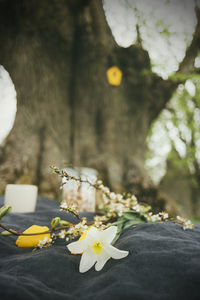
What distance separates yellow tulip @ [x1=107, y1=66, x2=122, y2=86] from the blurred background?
0.05ft

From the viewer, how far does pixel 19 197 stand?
97 centimetres

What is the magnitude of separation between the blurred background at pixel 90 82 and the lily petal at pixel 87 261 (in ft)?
4.44

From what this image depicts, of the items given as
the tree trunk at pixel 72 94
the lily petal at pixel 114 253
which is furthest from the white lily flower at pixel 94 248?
the tree trunk at pixel 72 94

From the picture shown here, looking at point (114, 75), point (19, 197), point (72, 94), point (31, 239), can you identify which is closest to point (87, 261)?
point (31, 239)

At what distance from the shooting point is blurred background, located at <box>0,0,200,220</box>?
2.01m

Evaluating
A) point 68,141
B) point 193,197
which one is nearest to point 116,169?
point 68,141

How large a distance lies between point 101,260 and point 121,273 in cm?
6

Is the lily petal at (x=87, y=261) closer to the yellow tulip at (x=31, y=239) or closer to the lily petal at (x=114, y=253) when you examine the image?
the lily petal at (x=114, y=253)

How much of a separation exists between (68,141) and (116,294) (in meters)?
2.17

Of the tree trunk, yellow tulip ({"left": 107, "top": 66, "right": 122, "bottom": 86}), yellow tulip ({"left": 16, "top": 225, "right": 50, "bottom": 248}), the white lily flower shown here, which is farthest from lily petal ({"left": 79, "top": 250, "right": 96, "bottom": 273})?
yellow tulip ({"left": 107, "top": 66, "right": 122, "bottom": 86})

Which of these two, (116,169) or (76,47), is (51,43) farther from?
(116,169)

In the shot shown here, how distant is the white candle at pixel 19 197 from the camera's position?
95 cm

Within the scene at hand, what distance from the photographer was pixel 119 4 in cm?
251

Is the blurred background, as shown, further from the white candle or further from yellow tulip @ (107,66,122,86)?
the white candle
